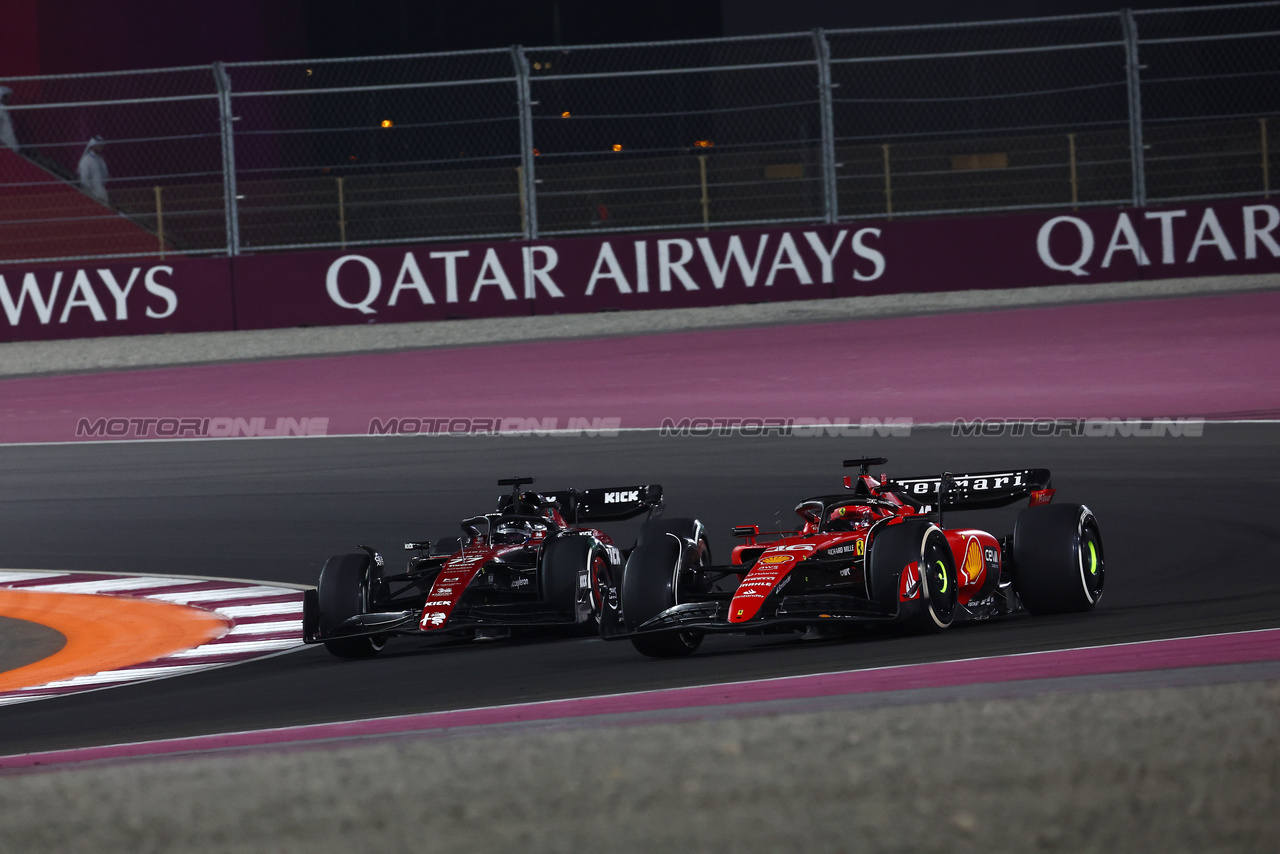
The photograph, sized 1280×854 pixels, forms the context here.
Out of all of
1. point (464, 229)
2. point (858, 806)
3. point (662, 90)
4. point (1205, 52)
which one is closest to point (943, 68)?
point (1205, 52)

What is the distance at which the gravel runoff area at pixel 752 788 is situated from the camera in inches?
153

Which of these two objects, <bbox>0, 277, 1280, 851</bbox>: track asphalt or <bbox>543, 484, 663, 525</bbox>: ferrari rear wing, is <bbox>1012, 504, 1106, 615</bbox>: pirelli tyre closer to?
<bbox>0, 277, 1280, 851</bbox>: track asphalt

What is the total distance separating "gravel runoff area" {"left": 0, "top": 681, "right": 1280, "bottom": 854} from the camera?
390 centimetres

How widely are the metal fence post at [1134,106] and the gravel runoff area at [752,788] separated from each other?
16.2 meters

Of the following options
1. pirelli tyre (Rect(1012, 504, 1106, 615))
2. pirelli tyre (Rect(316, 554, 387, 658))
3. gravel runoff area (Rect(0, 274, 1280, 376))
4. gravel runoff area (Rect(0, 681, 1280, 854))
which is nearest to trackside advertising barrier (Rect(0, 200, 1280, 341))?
gravel runoff area (Rect(0, 274, 1280, 376))

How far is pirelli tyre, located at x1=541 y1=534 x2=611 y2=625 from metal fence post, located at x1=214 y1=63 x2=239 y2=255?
12.5m

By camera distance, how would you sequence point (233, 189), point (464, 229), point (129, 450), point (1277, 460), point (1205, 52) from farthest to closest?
1. point (1205, 52)
2. point (464, 229)
3. point (233, 189)
4. point (129, 450)
5. point (1277, 460)

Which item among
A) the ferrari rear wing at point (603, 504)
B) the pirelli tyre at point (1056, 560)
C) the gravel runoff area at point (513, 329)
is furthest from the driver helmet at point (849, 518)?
the gravel runoff area at point (513, 329)

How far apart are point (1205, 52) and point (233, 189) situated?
47.4 feet

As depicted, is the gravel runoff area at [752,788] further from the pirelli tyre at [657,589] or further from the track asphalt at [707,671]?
the pirelli tyre at [657,589]

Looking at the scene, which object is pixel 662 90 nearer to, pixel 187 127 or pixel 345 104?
pixel 345 104

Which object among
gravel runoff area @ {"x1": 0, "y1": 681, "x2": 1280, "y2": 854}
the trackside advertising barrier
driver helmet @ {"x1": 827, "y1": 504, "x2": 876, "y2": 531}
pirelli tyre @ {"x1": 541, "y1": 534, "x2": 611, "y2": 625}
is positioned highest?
the trackside advertising barrier

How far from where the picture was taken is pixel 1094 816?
12.9 ft

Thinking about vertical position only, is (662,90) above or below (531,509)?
above
